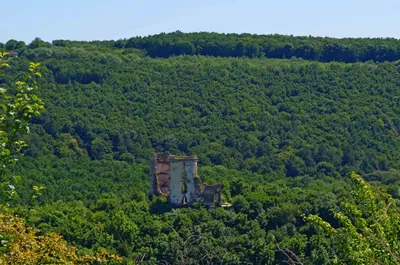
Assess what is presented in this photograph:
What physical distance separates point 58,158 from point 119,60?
26335 mm

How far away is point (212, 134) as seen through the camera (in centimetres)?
8788

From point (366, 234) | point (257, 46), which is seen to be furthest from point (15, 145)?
point (257, 46)

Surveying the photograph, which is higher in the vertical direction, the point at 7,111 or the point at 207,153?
the point at 7,111

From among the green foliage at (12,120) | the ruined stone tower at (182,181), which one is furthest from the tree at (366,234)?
the ruined stone tower at (182,181)

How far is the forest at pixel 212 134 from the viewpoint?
50375 mm

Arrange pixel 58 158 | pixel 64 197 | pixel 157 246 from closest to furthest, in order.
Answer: pixel 157 246 → pixel 64 197 → pixel 58 158

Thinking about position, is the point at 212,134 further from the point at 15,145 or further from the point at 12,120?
the point at 12,120

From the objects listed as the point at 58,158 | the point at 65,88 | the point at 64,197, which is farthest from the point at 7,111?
the point at 65,88

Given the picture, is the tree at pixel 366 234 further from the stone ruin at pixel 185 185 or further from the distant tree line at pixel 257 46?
the distant tree line at pixel 257 46

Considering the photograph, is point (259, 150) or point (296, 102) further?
point (296, 102)

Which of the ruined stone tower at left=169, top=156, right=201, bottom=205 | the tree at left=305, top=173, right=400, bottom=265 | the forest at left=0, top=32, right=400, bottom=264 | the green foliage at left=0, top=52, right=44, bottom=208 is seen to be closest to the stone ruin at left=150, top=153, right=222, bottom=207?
the ruined stone tower at left=169, top=156, right=201, bottom=205

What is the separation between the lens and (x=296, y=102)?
93875 millimetres

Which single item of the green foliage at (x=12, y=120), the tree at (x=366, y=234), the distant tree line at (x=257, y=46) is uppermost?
the green foliage at (x=12, y=120)

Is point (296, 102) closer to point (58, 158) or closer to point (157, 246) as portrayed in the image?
point (58, 158)
